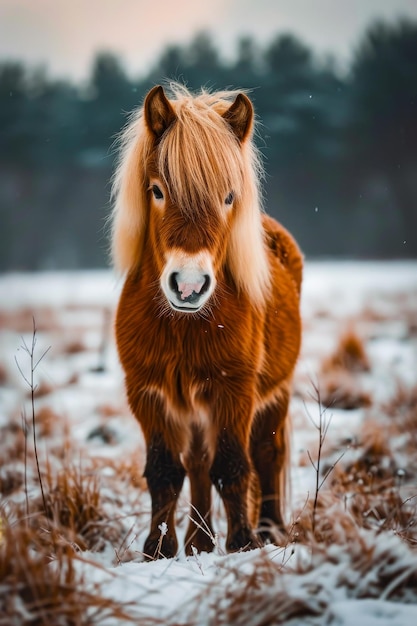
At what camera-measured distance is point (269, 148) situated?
53.5 ft

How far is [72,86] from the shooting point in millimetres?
18062

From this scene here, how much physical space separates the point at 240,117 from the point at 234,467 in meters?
1.58

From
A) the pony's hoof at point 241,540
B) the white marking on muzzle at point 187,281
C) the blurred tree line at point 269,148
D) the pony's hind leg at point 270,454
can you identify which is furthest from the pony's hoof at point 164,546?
the blurred tree line at point 269,148

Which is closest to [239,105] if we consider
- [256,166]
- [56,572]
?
[256,166]

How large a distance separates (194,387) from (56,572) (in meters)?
1.16

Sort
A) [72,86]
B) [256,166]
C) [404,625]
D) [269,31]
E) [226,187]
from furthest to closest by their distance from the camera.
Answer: [72,86] → [269,31] → [256,166] → [226,187] → [404,625]

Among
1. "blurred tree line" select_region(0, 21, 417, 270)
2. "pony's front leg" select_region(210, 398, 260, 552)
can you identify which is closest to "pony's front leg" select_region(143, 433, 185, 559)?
"pony's front leg" select_region(210, 398, 260, 552)

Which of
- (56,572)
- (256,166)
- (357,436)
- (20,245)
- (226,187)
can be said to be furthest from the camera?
(20,245)

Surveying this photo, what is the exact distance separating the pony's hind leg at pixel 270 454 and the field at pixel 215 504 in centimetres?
16

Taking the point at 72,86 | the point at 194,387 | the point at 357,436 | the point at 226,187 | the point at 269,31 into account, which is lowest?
the point at 357,436

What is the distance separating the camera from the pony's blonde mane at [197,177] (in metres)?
2.39

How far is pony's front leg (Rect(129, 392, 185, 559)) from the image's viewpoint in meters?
2.62

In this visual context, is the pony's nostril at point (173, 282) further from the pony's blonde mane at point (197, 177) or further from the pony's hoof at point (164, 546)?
the pony's hoof at point (164, 546)

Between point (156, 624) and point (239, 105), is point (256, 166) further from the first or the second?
point (156, 624)
